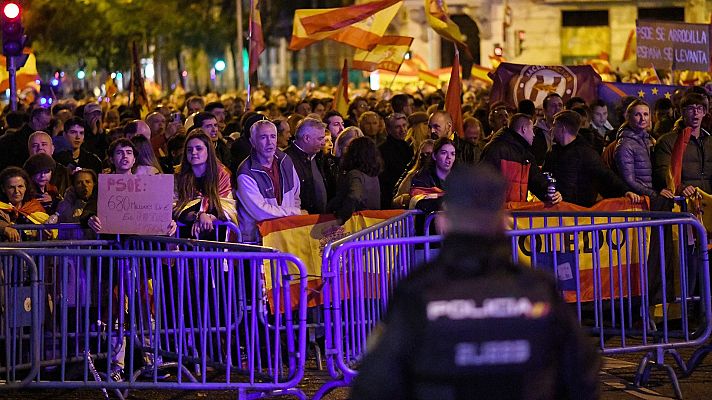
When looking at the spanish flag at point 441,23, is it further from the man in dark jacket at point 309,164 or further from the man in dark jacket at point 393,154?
the man in dark jacket at point 309,164

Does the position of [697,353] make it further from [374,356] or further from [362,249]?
[374,356]

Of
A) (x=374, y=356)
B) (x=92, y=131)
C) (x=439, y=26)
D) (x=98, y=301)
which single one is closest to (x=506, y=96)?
(x=439, y=26)

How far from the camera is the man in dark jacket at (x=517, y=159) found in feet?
39.0

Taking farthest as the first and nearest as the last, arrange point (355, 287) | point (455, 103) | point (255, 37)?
1. point (255, 37)
2. point (455, 103)
3. point (355, 287)

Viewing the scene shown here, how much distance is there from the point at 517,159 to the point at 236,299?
169 inches

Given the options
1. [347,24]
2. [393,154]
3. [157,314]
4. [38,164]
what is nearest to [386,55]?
[347,24]

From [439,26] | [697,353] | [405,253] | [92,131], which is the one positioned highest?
[439,26]

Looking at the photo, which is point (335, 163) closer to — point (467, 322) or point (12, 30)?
point (12, 30)

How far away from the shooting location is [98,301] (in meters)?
9.04

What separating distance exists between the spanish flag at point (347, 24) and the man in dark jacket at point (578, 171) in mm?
8227

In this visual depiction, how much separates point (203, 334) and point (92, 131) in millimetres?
8889

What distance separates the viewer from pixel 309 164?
38.0ft

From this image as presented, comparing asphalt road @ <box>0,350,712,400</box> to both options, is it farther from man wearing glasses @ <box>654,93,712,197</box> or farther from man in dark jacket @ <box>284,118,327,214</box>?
man wearing glasses @ <box>654,93,712,197</box>

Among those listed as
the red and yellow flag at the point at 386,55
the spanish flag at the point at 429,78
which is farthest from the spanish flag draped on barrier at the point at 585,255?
the spanish flag at the point at 429,78
